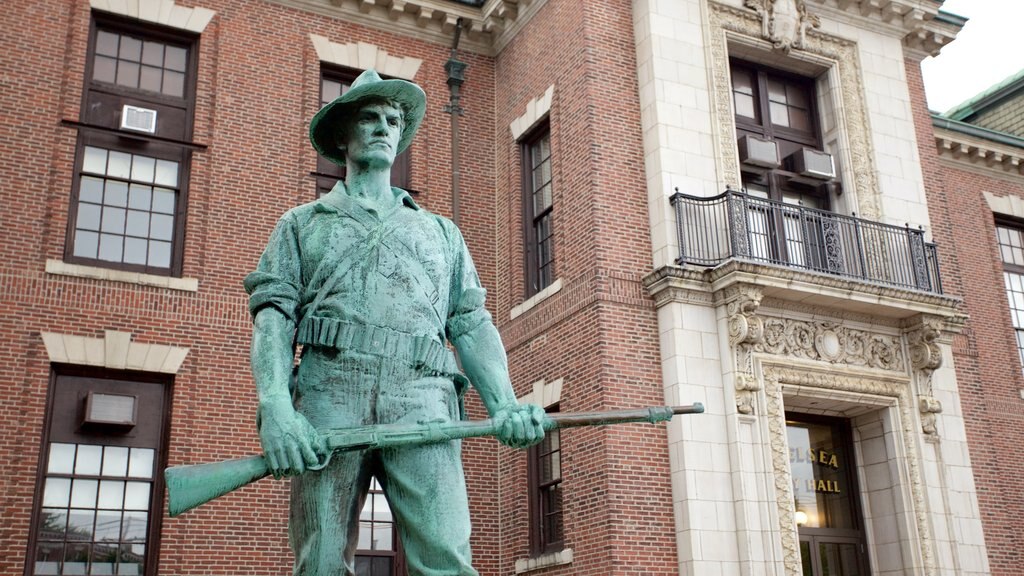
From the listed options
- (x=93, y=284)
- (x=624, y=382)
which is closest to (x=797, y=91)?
(x=624, y=382)

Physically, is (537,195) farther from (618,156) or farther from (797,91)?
(797,91)

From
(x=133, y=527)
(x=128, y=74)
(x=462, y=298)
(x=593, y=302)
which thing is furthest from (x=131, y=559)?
(x=462, y=298)

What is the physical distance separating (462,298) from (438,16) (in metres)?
14.3

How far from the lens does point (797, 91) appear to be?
18375mm

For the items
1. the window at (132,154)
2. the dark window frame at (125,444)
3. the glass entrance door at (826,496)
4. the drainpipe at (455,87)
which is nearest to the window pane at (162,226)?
the window at (132,154)

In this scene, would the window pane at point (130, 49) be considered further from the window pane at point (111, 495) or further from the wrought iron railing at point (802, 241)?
the wrought iron railing at point (802, 241)

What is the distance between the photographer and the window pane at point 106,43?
1622 cm

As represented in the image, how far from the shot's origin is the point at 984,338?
20.0m

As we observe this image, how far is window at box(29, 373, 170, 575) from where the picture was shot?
13.9 meters

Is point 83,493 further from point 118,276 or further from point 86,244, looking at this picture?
point 86,244

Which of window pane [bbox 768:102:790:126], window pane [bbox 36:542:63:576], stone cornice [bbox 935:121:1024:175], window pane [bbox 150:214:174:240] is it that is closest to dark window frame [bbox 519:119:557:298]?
window pane [bbox 768:102:790:126]

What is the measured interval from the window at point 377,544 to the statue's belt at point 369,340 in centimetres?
1141

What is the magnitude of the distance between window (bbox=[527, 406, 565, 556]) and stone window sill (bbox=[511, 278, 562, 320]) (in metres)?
1.71

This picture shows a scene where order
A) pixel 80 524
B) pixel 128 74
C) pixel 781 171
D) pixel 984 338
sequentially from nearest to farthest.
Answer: pixel 80 524 → pixel 128 74 → pixel 781 171 → pixel 984 338
